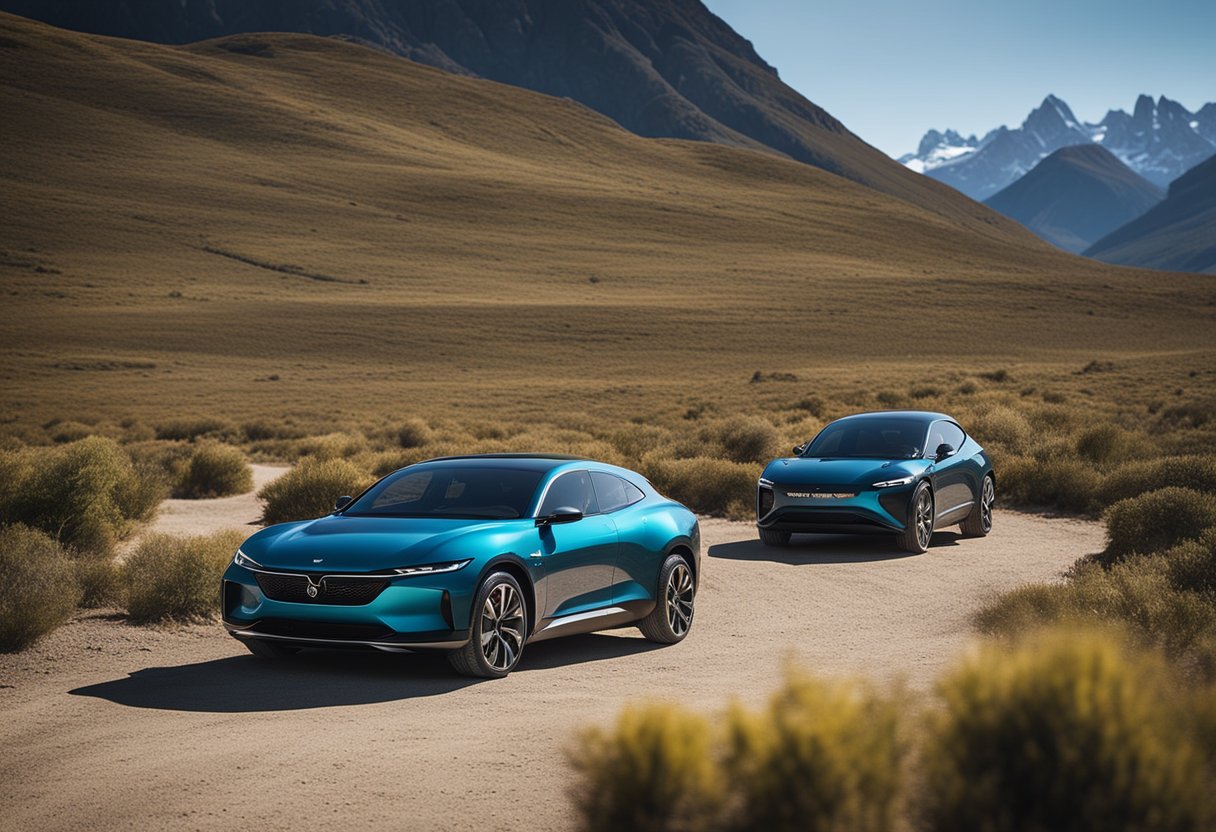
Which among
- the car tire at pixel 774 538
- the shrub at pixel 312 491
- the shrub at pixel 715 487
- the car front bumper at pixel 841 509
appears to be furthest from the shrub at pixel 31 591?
the shrub at pixel 715 487

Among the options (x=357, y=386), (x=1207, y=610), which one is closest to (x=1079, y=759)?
(x=1207, y=610)

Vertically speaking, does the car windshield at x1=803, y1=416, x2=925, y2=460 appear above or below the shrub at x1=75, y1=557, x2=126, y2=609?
above

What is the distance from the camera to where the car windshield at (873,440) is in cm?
1630

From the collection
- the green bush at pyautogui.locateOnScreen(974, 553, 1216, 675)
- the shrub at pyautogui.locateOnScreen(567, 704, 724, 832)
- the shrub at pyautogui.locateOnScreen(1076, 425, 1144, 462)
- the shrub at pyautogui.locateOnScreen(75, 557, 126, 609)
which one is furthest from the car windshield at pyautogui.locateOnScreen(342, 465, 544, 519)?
the shrub at pyautogui.locateOnScreen(1076, 425, 1144, 462)

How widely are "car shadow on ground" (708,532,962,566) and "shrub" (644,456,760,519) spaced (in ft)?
8.21

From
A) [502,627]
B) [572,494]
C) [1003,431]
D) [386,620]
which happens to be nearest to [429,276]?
[1003,431]

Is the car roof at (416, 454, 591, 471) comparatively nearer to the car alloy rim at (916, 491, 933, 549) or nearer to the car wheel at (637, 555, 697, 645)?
the car wheel at (637, 555, 697, 645)

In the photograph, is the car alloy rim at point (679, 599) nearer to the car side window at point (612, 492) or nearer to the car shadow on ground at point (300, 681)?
the car shadow on ground at point (300, 681)

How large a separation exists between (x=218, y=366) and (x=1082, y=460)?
62.4 metres

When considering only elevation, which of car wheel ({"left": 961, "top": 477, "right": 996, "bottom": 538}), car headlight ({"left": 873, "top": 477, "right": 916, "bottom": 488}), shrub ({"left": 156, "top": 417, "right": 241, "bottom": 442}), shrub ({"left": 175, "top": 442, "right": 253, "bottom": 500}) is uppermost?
car headlight ({"left": 873, "top": 477, "right": 916, "bottom": 488})

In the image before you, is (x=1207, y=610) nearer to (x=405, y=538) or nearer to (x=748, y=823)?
(x=405, y=538)

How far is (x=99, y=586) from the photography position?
37.8 ft

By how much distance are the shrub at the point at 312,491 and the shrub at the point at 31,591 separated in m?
5.78

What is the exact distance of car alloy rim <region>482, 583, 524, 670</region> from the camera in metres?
8.92
